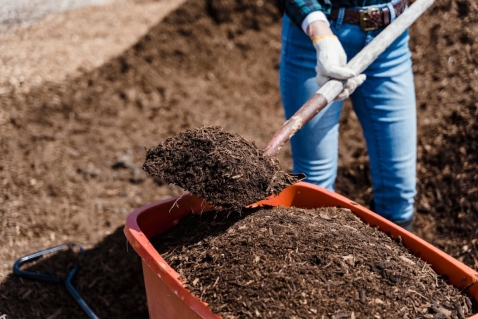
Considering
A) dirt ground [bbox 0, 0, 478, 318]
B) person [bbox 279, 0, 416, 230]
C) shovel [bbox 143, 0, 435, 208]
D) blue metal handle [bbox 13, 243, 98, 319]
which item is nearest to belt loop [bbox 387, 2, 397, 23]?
person [bbox 279, 0, 416, 230]

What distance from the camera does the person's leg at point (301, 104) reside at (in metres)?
2.21

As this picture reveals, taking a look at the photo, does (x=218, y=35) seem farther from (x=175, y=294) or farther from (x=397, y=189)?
(x=175, y=294)

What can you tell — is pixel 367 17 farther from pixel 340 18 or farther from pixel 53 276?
pixel 53 276

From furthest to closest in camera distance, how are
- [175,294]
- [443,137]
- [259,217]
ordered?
[443,137]
[259,217]
[175,294]

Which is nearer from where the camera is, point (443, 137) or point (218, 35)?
point (443, 137)

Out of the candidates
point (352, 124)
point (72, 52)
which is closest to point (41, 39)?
point (72, 52)

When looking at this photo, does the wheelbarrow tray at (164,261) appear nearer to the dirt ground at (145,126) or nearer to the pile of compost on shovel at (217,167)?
the pile of compost on shovel at (217,167)

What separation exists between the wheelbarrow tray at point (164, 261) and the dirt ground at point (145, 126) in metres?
0.78

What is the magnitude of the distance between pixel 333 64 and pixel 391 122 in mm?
453

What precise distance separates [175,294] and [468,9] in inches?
134

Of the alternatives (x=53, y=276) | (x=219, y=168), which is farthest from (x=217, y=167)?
(x=53, y=276)

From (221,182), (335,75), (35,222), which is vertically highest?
(335,75)

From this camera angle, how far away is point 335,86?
1999mm

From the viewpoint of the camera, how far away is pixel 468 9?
3.88 m
